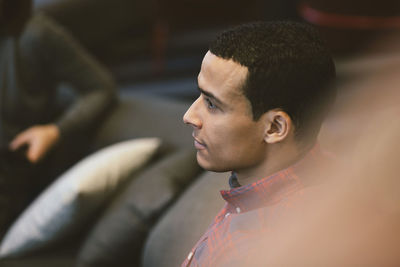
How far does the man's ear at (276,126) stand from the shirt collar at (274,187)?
44mm

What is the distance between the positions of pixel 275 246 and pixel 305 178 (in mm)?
343

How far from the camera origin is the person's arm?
169 centimetres

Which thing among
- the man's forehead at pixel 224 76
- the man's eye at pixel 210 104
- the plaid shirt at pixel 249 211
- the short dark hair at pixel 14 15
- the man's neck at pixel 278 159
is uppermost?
the short dark hair at pixel 14 15

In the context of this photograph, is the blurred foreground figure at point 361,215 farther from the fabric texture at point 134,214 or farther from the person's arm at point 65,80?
the person's arm at point 65,80

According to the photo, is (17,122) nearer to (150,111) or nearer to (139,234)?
(150,111)

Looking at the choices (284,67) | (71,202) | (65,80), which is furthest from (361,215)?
(65,80)

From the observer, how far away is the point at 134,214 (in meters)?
1.38

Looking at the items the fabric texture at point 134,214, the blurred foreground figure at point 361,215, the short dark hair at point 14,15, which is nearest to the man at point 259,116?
the blurred foreground figure at point 361,215

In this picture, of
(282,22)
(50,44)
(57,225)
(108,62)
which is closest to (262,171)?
(282,22)

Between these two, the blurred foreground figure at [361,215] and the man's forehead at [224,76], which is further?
the man's forehead at [224,76]

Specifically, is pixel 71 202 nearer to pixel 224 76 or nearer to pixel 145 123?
pixel 145 123

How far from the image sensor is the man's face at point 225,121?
66 cm

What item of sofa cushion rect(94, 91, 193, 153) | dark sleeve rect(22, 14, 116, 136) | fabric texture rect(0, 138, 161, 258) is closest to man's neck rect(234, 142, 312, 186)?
fabric texture rect(0, 138, 161, 258)

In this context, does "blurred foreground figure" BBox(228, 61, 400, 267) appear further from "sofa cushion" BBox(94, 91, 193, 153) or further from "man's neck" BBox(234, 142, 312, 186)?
"sofa cushion" BBox(94, 91, 193, 153)
